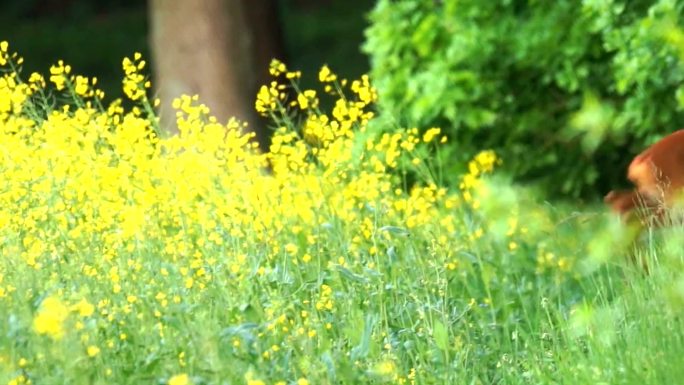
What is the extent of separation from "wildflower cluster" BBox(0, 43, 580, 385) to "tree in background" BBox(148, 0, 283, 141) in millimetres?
2666

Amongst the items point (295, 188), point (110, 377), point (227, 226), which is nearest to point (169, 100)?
point (295, 188)

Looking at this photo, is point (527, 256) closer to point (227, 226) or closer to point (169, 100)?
point (227, 226)

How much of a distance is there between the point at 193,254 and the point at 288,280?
650mm

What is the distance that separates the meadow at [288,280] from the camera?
13.5 feet

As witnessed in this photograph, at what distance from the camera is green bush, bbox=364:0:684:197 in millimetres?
6734

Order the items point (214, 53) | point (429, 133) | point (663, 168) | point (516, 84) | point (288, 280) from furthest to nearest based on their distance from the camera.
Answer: point (214, 53), point (516, 84), point (429, 133), point (663, 168), point (288, 280)

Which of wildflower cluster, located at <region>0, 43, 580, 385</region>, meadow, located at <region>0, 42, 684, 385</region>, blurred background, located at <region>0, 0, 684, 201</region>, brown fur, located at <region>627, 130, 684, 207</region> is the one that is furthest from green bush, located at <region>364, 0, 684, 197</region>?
brown fur, located at <region>627, 130, 684, 207</region>

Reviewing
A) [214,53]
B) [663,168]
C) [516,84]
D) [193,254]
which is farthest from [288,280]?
[214,53]

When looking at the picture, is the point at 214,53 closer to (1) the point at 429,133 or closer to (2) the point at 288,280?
(1) the point at 429,133

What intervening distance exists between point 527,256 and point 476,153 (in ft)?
3.47

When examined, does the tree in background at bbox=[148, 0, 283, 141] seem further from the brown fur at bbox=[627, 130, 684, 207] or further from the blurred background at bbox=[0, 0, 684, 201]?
the brown fur at bbox=[627, 130, 684, 207]

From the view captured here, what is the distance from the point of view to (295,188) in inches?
239

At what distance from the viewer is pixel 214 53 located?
8.81 meters

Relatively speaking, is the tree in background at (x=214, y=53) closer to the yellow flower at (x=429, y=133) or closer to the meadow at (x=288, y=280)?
the meadow at (x=288, y=280)
